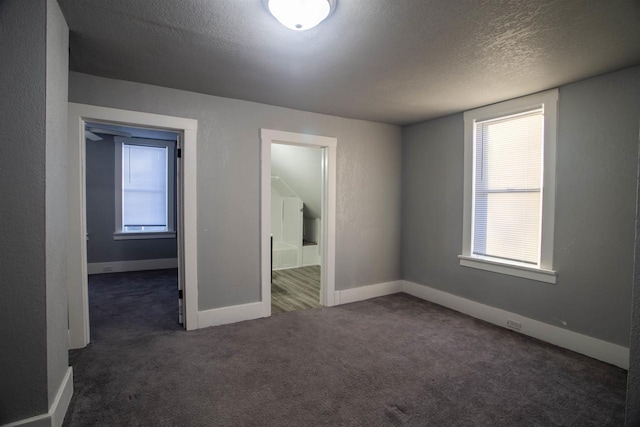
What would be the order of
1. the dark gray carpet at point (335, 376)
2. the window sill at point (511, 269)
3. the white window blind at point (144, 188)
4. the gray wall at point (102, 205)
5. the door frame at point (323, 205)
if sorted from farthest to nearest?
the white window blind at point (144, 188)
the gray wall at point (102, 205)
the door frame at point (323, 205)
the window sill at point (511, 269)
the dark gray carpet at point (335, 376)

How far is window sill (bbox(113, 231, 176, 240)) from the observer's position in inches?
223

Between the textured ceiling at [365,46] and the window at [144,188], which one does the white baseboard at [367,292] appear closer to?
the textured ceiling at [365,46]

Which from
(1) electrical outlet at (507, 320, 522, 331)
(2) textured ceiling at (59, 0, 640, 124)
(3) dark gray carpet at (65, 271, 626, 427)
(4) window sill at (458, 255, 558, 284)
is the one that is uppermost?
(2) textured ceiling at (59, 0, 640, 124)

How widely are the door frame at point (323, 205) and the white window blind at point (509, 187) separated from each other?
5.27ft

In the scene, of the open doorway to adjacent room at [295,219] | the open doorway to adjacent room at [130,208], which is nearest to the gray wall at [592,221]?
the open doorway to adjacent room at [295,219]

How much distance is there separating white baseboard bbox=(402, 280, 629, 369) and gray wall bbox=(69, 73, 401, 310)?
3.00ft

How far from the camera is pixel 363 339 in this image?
3.01 m

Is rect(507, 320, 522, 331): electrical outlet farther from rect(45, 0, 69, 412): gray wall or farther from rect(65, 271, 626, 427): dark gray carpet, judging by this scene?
rect(45, 0, 69, 412): gray wall

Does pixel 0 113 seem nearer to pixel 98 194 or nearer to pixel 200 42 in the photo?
pixel 200 42

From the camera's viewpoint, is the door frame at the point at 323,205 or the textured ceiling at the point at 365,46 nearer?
the textured ceiling at the point at 365,46

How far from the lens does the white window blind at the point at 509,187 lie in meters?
3.11

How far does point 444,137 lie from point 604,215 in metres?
1.78

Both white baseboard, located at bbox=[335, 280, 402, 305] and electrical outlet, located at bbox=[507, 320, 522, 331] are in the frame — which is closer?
electrical outlet, located at bbox=[507, 320, 522, 331]

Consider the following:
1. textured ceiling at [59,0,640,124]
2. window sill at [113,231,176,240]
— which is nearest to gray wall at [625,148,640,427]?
textured ceiling at [59,0,640,124]
